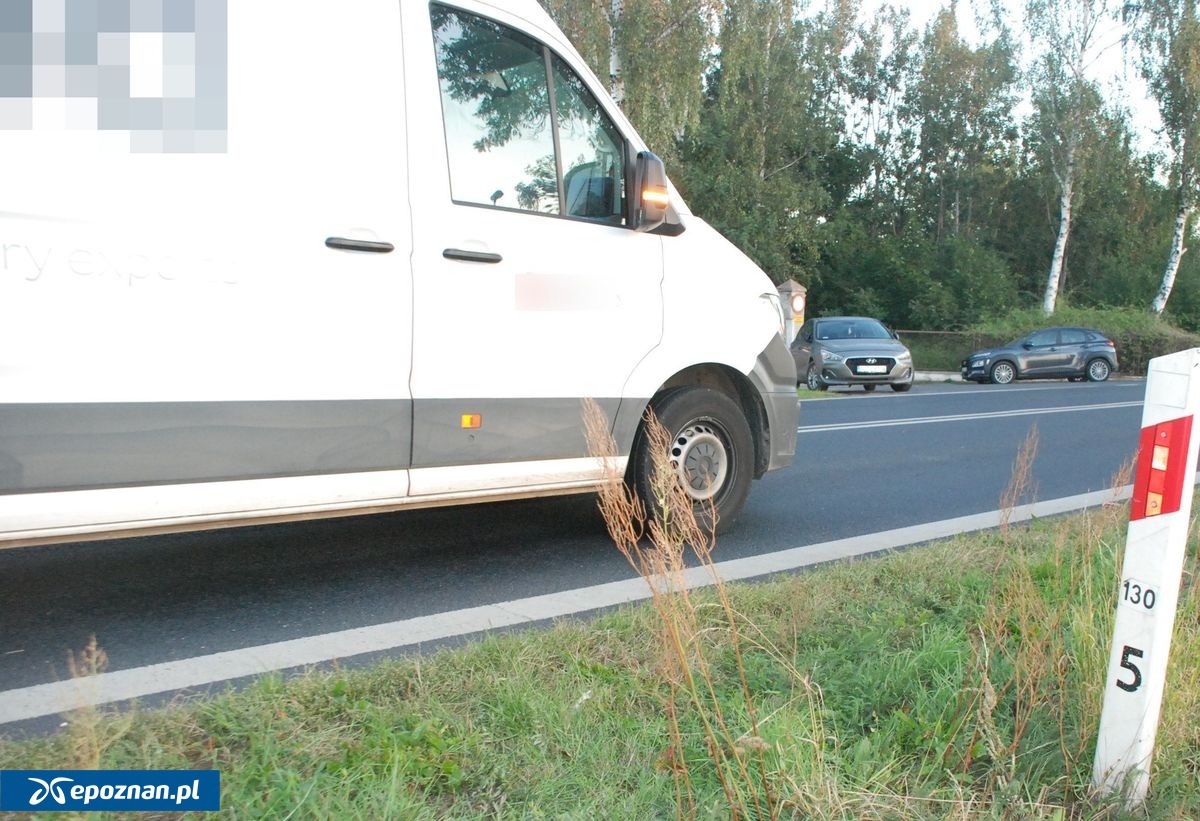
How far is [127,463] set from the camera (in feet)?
10.9

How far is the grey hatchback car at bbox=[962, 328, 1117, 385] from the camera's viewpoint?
2606 centimetres

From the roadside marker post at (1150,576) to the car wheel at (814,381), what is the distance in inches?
687

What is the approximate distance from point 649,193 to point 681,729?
8.42 ft

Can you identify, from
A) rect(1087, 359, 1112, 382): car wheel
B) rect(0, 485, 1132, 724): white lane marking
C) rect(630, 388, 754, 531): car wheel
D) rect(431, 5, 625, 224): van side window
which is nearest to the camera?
rect(0, 485, 1132, 724): white lane marking

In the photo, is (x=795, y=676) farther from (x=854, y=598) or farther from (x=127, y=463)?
(x=127, y=463)

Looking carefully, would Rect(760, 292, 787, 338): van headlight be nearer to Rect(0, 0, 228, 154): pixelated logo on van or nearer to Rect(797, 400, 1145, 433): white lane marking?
Rect(0, 0, 228, 154): pixelated logo on van

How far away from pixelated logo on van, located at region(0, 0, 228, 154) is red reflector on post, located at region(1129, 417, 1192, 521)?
2919 millimetres

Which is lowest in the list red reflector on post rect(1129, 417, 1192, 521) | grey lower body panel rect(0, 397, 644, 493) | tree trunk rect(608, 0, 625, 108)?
grey lower body panel rect(0, 397, 644, 493)

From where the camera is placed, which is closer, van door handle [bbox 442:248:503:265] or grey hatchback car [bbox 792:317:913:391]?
van door handle [bbox 442:248:503:265]

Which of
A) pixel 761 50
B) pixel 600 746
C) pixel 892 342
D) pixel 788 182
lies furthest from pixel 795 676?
pixel 788 182

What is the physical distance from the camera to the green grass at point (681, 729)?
2295mm
